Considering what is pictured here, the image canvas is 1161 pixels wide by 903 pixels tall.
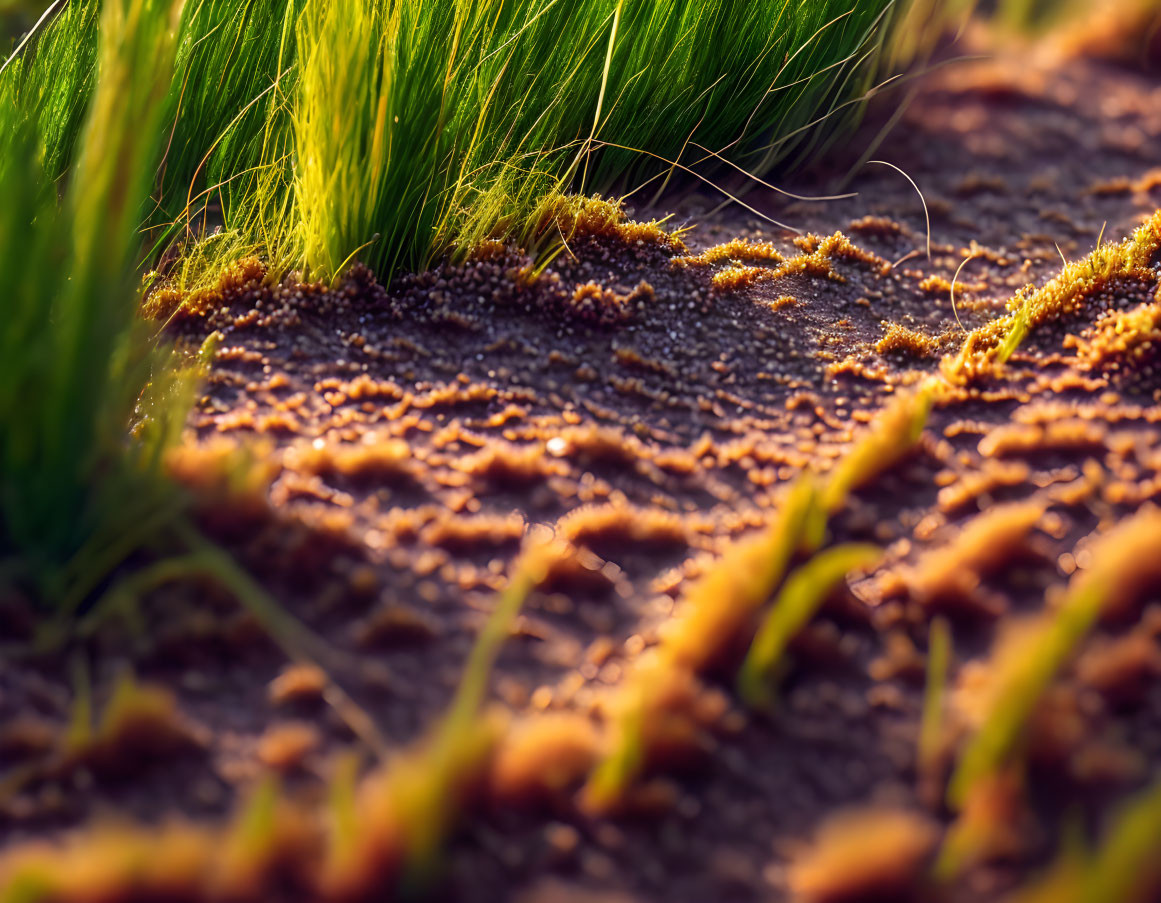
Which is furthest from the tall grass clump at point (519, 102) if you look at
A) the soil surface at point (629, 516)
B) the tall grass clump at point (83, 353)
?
the tall grass clump at point (83, 353)

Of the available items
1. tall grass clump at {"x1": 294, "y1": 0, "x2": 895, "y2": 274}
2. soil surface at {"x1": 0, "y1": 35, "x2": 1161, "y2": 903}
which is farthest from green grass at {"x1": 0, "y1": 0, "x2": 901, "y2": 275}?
soil surface at {"x1": 0, "y1": 35, "x2": 1161, "y2": 903}

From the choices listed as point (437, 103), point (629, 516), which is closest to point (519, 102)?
point (437, 103)

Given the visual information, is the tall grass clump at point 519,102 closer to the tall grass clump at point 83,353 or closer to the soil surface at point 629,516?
the soil surface at point 629,516

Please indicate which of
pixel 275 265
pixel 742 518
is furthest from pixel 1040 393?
pixel 275 265

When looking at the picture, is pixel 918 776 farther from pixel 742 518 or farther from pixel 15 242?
pixel 15 242

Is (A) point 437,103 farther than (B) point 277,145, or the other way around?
(B) point 277,145

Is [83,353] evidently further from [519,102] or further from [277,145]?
[519,102]
